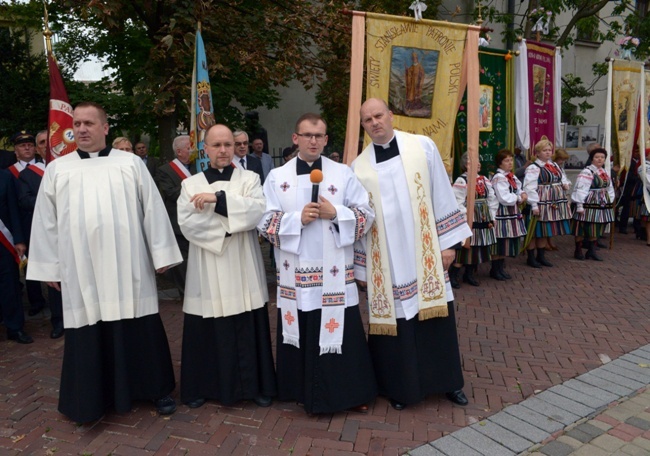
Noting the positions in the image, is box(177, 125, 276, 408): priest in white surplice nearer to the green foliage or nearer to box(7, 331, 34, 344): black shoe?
box(7, 331, 34, 344): black shoe

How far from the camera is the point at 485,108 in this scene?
7430mm

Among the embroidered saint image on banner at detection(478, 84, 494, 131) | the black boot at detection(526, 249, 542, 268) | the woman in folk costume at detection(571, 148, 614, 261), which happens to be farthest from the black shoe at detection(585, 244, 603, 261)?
the embroidered saint image on banner at detection(478, 84, 494, 131)

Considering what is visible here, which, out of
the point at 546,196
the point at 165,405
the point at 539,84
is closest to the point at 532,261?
the point at 546,196

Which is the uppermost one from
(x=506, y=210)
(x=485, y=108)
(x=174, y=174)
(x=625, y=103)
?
(x=625, y=103)

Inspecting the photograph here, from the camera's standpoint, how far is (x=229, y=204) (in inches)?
134

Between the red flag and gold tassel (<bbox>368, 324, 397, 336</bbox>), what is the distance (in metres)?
3.83

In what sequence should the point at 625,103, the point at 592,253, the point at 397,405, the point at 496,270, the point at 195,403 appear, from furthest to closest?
the point at 625,103 < the point at 592,253 < the point at 496,270 < the point at 195,403 < the point at 397,405

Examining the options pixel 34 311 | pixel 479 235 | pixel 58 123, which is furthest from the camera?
pixel 479 235

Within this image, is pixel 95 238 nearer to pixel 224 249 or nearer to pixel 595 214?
pixel 224 249

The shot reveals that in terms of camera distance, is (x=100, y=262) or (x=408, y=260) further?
(x=408, y=260)

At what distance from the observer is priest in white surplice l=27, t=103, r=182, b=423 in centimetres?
337

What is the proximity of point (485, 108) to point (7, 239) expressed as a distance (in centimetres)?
620

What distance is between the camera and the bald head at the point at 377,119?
3.52m

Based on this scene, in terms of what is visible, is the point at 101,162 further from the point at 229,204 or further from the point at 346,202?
the point at 346,202
